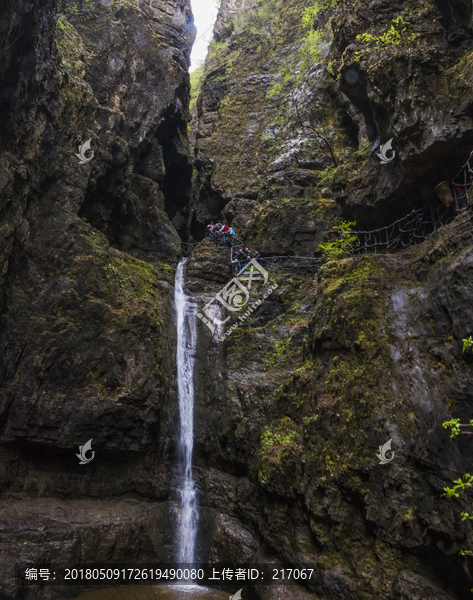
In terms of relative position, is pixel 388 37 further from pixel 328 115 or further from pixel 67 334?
pixel 67 334

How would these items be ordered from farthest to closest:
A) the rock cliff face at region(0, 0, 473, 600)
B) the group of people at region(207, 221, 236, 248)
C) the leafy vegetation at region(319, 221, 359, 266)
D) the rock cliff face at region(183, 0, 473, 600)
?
the group of people at region(207, 221, 236, 248) < the leafy vegetation at region(319, 221, 359, 266) < the rock cliff face at region(0, 0, 473, 600) < the rock cliff face at region(183, 0, 473, 600)

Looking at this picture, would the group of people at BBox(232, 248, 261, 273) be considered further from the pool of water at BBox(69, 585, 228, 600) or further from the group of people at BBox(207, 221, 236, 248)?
the pool of water at BBox(69, 585, 228, 600)

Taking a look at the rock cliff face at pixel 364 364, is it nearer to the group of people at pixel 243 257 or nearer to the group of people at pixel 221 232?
the group of people at pixel 243 257

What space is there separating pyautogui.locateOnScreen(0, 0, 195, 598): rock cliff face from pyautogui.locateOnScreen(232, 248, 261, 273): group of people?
3.19m

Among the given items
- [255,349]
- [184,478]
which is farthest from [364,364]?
[184,478]

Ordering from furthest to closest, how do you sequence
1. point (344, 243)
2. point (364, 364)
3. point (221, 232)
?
point (221, 232) < point (344, 243) < point (364, 364)

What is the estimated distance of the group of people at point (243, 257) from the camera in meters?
17.0

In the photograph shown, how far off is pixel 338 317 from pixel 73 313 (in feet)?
24.9

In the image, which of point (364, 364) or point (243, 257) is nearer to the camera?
point (364, 364)

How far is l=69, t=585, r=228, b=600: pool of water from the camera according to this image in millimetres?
9008

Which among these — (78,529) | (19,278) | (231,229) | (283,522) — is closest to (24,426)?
(78,529)

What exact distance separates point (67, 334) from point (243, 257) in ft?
27.8

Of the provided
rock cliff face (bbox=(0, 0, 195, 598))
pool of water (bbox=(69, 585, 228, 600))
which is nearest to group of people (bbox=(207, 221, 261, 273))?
rock cliff face (bbox=(0, 0, 195, 598))

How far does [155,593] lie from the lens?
9.32 m
